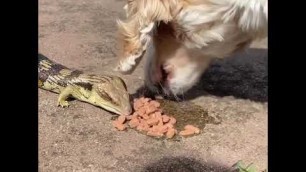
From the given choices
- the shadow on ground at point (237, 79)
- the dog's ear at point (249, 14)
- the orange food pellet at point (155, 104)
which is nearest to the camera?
the dog's ear at point (249, 14)

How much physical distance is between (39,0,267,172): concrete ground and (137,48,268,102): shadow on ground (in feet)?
0.25

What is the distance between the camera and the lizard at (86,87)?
8.65 feet

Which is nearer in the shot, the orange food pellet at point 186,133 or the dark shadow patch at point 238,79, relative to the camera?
the orange food pellet at point 186,133

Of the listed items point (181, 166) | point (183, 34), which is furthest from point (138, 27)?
point (181, 166)

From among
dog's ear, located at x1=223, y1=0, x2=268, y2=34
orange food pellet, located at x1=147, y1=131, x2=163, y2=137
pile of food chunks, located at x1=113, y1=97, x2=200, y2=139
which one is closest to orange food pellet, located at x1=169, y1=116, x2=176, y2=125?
pile of food chunks, located at x1=113, y1=97, x2=200, y2=139

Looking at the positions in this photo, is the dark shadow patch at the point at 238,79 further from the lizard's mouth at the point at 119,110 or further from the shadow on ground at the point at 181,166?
the shadow on ground at the point at 181,166

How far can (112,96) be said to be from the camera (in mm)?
2635

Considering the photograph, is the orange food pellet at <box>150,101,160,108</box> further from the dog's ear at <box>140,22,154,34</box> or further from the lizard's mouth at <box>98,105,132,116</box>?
the dog's ear at <box>140,22,154,34</box>

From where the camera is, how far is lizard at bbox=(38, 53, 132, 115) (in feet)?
8.65

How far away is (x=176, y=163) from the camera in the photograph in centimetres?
227

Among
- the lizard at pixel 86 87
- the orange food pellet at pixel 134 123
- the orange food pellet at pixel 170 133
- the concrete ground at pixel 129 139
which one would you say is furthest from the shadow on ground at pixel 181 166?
the lizard at pixel 86 87

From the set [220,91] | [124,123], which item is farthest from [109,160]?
[220,91]

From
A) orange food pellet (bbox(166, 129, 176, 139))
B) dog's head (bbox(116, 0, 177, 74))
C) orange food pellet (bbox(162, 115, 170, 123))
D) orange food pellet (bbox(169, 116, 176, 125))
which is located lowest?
orange food pellet (bbox(169, 116, 176, 125))

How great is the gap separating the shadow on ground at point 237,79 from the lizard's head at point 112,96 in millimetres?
229
